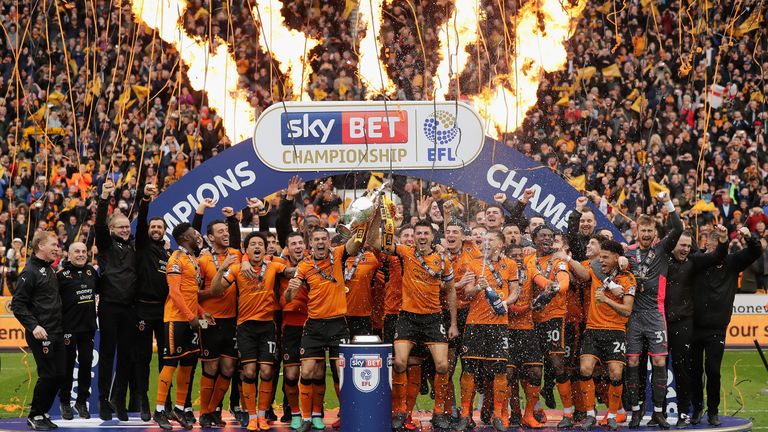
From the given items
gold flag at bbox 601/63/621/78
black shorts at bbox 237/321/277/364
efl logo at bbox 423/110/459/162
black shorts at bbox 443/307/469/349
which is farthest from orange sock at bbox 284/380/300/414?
gold flag at bbox 601/63/621/78

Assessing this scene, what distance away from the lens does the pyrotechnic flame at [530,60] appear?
14129 mm

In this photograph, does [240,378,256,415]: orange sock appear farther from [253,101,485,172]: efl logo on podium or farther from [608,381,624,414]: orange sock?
[608,381,624,414]: orange sock

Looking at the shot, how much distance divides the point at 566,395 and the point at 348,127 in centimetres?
368

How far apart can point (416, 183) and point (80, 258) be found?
6.75 meters

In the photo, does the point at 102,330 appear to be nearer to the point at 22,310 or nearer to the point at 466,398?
the point at 22,310

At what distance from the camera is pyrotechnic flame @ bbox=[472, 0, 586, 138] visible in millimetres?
14129

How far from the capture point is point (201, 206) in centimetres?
1287

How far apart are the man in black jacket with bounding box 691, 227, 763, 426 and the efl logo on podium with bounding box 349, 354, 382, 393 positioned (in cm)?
322

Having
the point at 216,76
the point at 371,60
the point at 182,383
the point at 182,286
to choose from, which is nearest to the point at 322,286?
the point at 182,286

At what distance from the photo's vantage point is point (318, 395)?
11789mm

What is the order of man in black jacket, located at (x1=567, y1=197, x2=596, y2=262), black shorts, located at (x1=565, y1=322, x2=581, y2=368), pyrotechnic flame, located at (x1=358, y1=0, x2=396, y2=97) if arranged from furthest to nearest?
1. pyrotechnic flame, located at (x1=358, y1=0, x2=396, y2=97)
2. man in black jacket, located at (x1=567, y1=197, x2=596, y2=262)
3. black shorts, located at (x1=565, y1=322, x2=581, y2=368)

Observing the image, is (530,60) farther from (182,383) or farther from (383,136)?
(182,383)

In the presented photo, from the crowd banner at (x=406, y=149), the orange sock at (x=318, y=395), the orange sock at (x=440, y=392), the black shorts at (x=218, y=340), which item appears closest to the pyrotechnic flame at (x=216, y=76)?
the crowd banner at (x=406, y=149)

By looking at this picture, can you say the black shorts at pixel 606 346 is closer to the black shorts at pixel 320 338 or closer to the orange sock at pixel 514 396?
the orange sock at pixel 514 396
